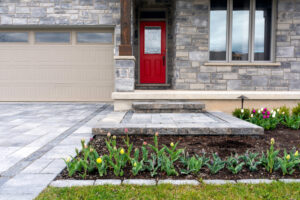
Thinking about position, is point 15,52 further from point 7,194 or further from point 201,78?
point 7,194

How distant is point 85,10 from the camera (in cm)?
839

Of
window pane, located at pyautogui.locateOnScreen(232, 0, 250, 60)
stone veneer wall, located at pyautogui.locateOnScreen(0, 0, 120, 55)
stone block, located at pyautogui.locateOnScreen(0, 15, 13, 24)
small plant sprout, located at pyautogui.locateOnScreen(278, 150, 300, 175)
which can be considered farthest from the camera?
stone block, located at pyautogui.locateOnScreen(0, 15, 13, 24)

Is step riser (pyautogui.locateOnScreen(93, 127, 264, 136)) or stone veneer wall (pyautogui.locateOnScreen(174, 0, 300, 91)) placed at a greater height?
stone veneer wall (pyautogui.locateOnScreen(174, 0, 300, 91))

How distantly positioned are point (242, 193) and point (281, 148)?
1.61m

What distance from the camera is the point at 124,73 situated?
21.0ft

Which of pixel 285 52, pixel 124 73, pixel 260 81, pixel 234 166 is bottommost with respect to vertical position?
pixel 234 166

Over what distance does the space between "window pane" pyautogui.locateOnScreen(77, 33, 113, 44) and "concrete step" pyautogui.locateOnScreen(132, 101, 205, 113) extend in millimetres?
3866

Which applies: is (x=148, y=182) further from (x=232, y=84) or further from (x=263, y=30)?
(x=263, y=30)

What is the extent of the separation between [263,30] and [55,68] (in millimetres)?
6934

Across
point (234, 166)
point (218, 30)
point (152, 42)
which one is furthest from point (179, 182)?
point (152, 42)

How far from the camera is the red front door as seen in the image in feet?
29.3

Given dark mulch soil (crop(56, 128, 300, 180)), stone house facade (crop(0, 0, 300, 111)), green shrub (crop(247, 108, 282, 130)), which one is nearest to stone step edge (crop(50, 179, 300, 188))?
dark mulch soil (crop(56, 128, 300, 180))

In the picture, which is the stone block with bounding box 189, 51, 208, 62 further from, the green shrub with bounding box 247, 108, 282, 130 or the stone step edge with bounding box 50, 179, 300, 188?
the stone step edge with bounding box 50, 179, 300, 188

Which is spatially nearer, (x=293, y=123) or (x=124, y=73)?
(x=293, y=123)
